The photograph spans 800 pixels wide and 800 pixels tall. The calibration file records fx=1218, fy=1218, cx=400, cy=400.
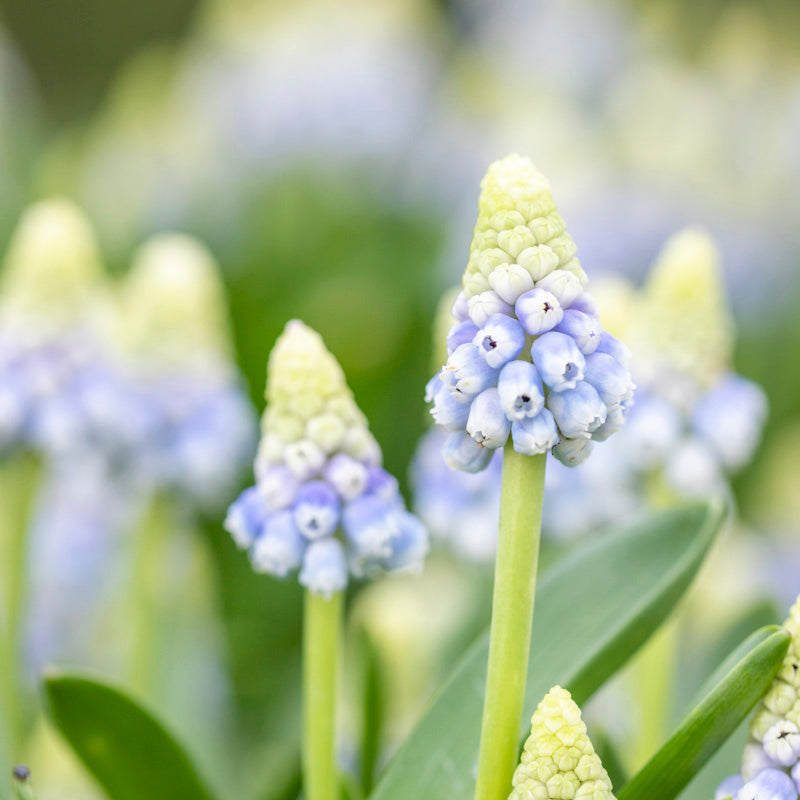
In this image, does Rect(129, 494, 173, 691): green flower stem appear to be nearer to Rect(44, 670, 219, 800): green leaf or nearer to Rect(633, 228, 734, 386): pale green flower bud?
Rect(44, 670, 219, 800): green leaf

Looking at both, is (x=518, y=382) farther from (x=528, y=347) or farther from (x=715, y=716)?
(x=715, y=716)

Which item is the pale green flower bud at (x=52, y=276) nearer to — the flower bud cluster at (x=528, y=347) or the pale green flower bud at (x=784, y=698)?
the flower bud cluster at (x=528, y=347)

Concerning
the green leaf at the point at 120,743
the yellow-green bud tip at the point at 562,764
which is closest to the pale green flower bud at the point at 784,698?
the yellow-green bud tip at the point at 562,764

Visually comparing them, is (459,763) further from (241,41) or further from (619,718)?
(241,41)

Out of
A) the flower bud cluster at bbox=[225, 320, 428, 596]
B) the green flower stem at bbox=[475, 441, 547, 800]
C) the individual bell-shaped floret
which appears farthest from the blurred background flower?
the green flower stem at bbox=[475, 441, 547, 800]

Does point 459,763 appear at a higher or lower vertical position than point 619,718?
higher

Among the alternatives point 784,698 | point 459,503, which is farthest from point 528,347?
point 459,503

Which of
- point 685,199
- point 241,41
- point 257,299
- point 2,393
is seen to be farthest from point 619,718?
point 241,41
